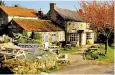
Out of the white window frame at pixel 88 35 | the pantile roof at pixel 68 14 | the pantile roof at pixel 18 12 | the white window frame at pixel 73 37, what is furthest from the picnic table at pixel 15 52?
the white window frame at pixel 88 35

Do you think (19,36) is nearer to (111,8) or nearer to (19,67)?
(111,8)

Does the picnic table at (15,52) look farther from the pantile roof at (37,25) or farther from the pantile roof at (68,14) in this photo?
the pantile roof at (68,14)

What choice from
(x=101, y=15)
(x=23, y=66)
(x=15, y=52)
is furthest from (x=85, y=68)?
(x=101, y=15)

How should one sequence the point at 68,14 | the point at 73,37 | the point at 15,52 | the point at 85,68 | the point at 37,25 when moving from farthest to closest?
1. the point at 68,14
2. the point at 73,37
3. the point at 37,25
4. the point at 15,52
5. the point at 85,68

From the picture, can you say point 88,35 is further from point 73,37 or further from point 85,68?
point 85,68

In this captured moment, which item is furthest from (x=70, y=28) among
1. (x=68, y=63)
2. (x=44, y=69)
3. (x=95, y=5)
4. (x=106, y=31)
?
(x=44, y=69)

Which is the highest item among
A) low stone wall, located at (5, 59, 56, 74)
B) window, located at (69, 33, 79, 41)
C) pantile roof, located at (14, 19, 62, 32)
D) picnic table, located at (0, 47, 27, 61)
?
pantile roof, located at (14, 19, 62, 32)

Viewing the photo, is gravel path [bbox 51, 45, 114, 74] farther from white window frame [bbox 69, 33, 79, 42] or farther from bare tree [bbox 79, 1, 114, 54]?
white window frame [bbox 69, 33, 79, 42]

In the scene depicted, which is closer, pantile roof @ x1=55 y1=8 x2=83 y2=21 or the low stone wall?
the low stone wall

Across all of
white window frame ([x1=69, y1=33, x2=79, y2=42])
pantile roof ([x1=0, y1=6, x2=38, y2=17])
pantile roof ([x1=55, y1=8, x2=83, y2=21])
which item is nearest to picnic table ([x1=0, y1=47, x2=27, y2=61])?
white window frame ([x1=69, y1=33, x2=79, y2=42])

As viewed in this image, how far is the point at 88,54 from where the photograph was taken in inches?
1278

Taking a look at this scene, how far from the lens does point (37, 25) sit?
41500 millimetres

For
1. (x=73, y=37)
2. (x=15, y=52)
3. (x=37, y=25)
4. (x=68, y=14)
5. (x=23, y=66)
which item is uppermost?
(x=68, y=14)

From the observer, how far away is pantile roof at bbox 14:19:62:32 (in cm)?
3925
